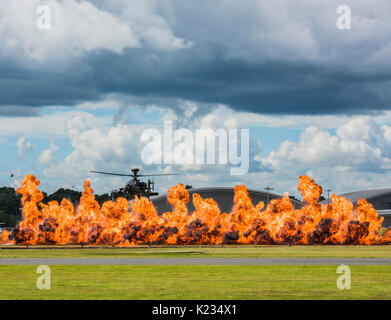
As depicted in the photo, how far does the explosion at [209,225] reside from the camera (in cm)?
7731

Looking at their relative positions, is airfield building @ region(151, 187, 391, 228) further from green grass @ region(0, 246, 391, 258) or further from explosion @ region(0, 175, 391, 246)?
green grass @ region(0, 246, 391, 258)

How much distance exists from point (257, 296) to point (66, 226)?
6288cm

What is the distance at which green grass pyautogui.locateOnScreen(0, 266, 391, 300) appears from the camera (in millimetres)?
20750

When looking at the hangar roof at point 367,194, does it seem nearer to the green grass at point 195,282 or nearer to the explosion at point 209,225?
the explosion at point 209,225

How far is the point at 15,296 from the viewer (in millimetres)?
20484

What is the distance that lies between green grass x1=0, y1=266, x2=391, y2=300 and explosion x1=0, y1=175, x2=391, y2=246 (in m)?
45.3

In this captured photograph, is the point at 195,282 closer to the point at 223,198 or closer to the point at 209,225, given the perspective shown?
the point at 209,225

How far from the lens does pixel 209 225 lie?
7925cm

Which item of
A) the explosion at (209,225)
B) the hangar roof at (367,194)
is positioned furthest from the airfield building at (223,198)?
the explosion at (209,225)

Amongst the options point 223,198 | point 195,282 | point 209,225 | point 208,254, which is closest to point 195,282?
point 195,282

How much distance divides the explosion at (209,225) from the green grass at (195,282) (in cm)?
4528

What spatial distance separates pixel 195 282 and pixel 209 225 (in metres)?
54.7

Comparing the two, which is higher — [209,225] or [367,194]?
[367,194]
